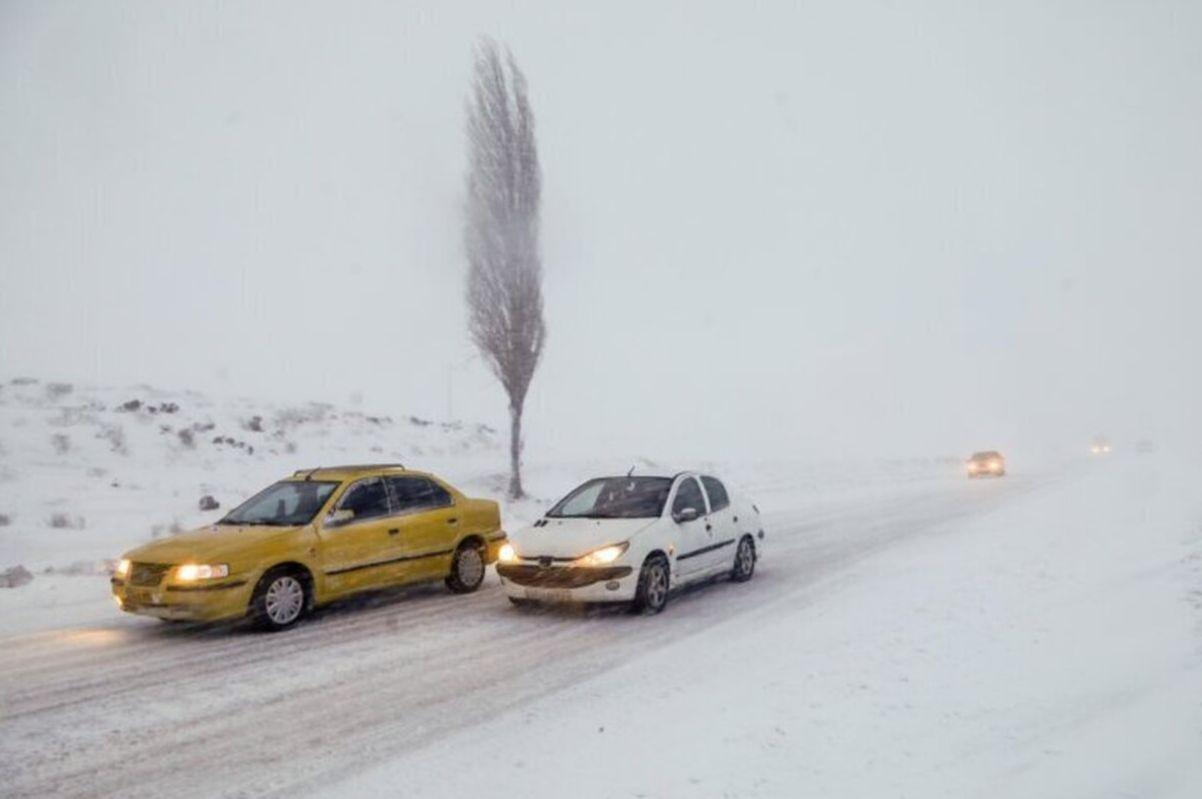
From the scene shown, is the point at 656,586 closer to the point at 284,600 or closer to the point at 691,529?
the point at 691,529

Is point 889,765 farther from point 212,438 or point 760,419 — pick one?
point 760,419

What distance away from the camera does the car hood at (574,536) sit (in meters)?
9.15

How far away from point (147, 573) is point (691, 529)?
5583 millimetres

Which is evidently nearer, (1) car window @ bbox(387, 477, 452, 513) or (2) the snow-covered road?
(2) the snow-covered road

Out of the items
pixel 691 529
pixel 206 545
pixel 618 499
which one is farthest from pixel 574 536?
pixel 206 545

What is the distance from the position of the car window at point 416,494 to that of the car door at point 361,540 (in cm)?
15

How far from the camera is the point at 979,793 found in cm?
432

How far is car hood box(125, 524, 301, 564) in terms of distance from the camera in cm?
841

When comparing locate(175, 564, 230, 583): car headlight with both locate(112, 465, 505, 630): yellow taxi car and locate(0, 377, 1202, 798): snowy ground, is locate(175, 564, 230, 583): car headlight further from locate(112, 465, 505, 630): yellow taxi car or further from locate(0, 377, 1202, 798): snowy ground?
locate(0, 377, 1202, 798): snowy ground

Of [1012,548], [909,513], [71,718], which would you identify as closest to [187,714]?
[71,718]

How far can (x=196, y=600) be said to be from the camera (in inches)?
322

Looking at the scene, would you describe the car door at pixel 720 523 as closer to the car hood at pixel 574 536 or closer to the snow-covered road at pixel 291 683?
the snow-covered road at pixel 291 683

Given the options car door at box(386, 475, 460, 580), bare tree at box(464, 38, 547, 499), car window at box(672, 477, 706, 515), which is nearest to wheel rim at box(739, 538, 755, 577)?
car window at box(672, 477, 706, 515)

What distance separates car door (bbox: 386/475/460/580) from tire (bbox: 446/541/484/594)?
0.12m
